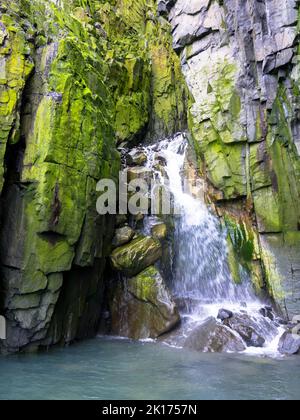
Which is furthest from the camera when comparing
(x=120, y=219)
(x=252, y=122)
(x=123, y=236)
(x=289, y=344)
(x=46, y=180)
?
(x=120, y=219)

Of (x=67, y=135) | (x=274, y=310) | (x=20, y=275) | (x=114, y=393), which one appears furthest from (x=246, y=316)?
(x=67, y=135)

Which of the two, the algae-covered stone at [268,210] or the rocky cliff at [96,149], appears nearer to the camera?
the rocky cliff at [96,149]

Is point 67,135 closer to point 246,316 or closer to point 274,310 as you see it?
point 246,316

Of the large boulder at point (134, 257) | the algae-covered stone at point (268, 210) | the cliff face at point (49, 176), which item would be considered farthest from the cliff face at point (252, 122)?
the cliff face at point (49, 176)

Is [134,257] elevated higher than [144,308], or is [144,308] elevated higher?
[134,257]

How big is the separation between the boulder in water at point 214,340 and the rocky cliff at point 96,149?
336 cm

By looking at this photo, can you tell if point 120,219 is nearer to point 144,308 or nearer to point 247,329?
point 144,308

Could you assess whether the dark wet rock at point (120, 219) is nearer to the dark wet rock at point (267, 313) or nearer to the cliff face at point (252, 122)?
the cliff face at point (252, 122)

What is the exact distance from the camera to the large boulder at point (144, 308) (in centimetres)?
1412

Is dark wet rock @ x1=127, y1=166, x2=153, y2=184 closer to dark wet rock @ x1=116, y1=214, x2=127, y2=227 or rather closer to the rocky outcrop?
dark wet rock @ x1=116, y1=214, x2=127, y2=227

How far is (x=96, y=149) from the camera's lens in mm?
13930

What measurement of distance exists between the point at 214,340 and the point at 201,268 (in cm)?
468

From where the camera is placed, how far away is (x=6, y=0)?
43.5 feet

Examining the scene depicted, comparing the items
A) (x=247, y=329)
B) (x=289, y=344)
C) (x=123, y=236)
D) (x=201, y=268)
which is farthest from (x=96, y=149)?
(x=289, y=344)
